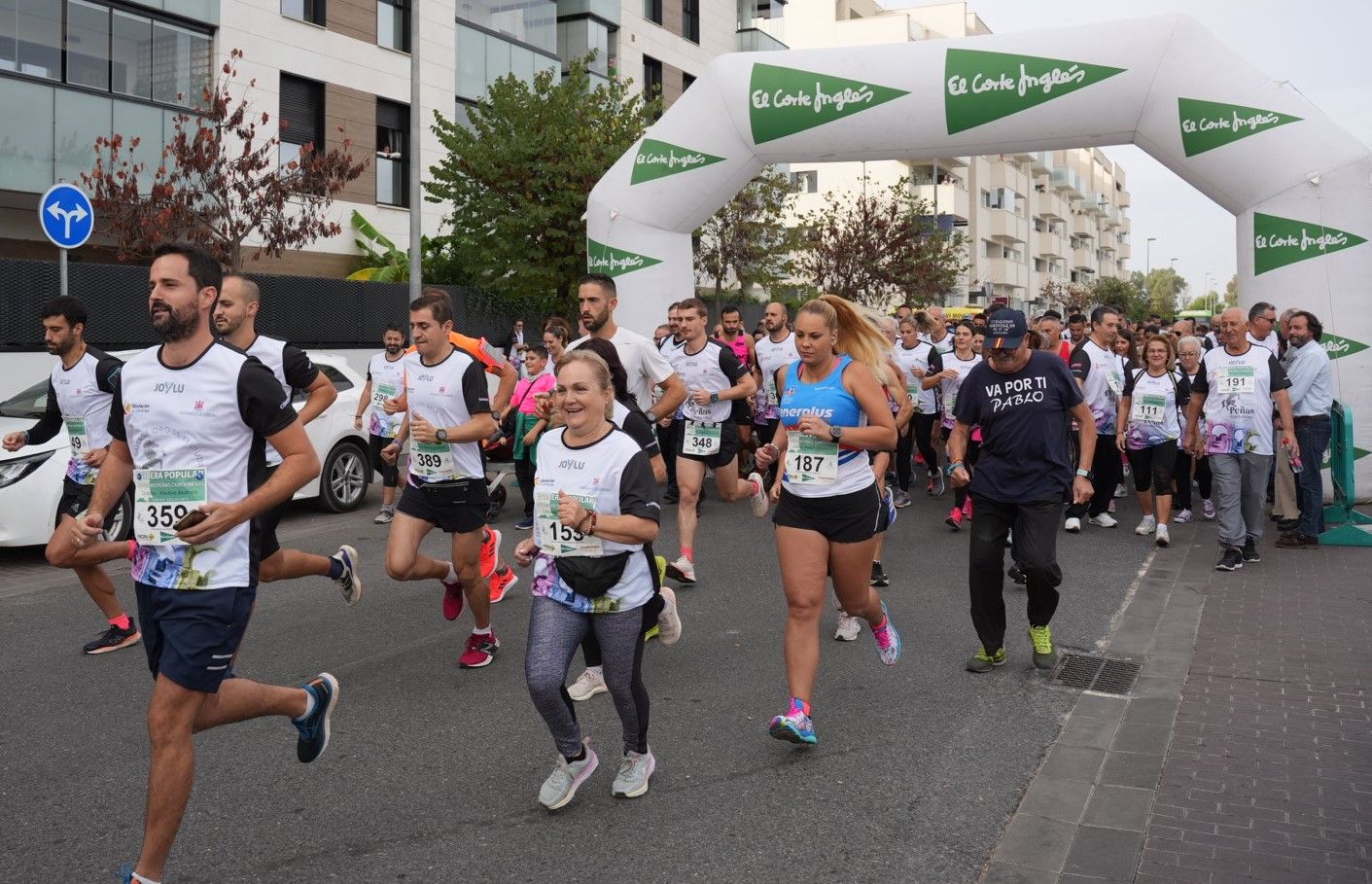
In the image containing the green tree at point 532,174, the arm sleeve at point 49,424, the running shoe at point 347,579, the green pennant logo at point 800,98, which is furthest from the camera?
the green tree at point 532,174

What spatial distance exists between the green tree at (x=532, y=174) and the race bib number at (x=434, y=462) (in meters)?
13.9

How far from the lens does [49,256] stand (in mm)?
19172

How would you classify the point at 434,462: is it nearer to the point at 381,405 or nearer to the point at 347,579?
the point at 347,579

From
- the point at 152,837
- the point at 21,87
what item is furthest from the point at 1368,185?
the point at 21,87

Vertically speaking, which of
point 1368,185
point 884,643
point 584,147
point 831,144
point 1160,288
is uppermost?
point 1160,288

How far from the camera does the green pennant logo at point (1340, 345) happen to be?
433 inches

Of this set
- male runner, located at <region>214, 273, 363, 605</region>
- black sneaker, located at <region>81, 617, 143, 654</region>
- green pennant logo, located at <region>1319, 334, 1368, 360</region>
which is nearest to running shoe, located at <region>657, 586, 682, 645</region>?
male runner, located at <region>214, 273, 363, 605</region>

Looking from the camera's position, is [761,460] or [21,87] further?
[21,87]

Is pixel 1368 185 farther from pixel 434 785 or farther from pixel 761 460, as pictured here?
pixel 434 785

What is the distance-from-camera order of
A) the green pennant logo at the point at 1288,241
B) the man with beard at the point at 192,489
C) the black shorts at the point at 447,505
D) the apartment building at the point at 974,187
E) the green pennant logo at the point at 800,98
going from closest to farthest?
the man with beard at the point at 192,489, the black shorts at the point at 447,505, the green pennant logo at the point at 1288,241, the green pennant logo at the point at 800,98, the apartment building at the point at 974,187

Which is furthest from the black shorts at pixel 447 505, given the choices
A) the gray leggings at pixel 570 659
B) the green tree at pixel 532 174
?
the green tree at pixel 532 174

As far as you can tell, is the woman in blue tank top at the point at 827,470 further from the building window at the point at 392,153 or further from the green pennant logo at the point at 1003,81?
the building window at the point at 392,153

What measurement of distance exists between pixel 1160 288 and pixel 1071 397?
134435 mm

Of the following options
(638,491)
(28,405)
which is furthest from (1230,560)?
(28,405)
